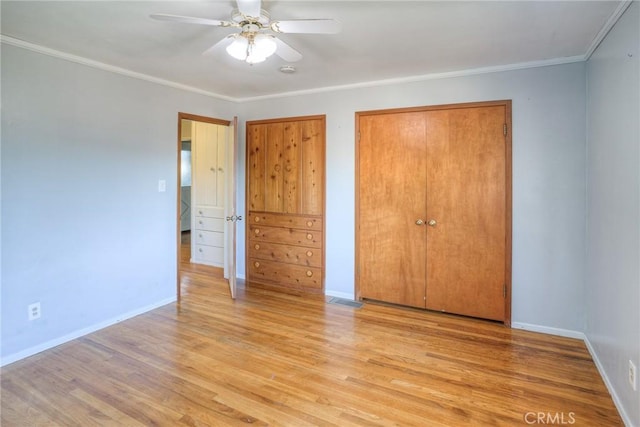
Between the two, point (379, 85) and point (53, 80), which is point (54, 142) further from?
point (379, 85)

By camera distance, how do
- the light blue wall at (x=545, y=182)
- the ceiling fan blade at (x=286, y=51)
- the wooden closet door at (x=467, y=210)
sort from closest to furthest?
the ceiling fan blade at (x=286, y=51) → the light blue wall at (x=545, y=182) → the wooden closet door at (x=467, y=210)

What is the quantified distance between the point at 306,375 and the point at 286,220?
217 cm

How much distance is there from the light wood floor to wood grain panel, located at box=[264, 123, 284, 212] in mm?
1437

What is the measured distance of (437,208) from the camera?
3.46 meters

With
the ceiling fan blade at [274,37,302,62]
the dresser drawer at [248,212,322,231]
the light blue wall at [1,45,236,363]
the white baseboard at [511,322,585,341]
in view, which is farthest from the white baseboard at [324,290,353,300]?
the ceiling fan blade at [274,37,302,62]

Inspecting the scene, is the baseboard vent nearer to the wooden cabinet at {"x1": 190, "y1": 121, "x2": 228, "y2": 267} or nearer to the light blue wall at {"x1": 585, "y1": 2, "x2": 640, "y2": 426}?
the light blue wall at {"x1": 585, "y1": 2, "x2": 640, "y2": 426}

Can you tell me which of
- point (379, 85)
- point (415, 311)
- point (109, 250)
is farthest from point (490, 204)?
point (109, 250)

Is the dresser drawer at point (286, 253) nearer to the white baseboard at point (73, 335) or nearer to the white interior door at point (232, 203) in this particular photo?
the white interior door at point (232, 203)

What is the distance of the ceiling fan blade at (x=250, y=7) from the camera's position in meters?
1.77

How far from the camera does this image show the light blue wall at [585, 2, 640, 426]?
6.14 feet

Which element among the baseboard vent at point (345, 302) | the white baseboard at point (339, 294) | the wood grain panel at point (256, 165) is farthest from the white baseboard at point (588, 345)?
the wood grain panel at point (256, 165)

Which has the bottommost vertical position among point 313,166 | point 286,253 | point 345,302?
point 345,302

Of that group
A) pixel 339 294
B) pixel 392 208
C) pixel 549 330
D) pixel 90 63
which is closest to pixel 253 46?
pixel 90 63

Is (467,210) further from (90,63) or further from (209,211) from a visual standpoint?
(209,211)
